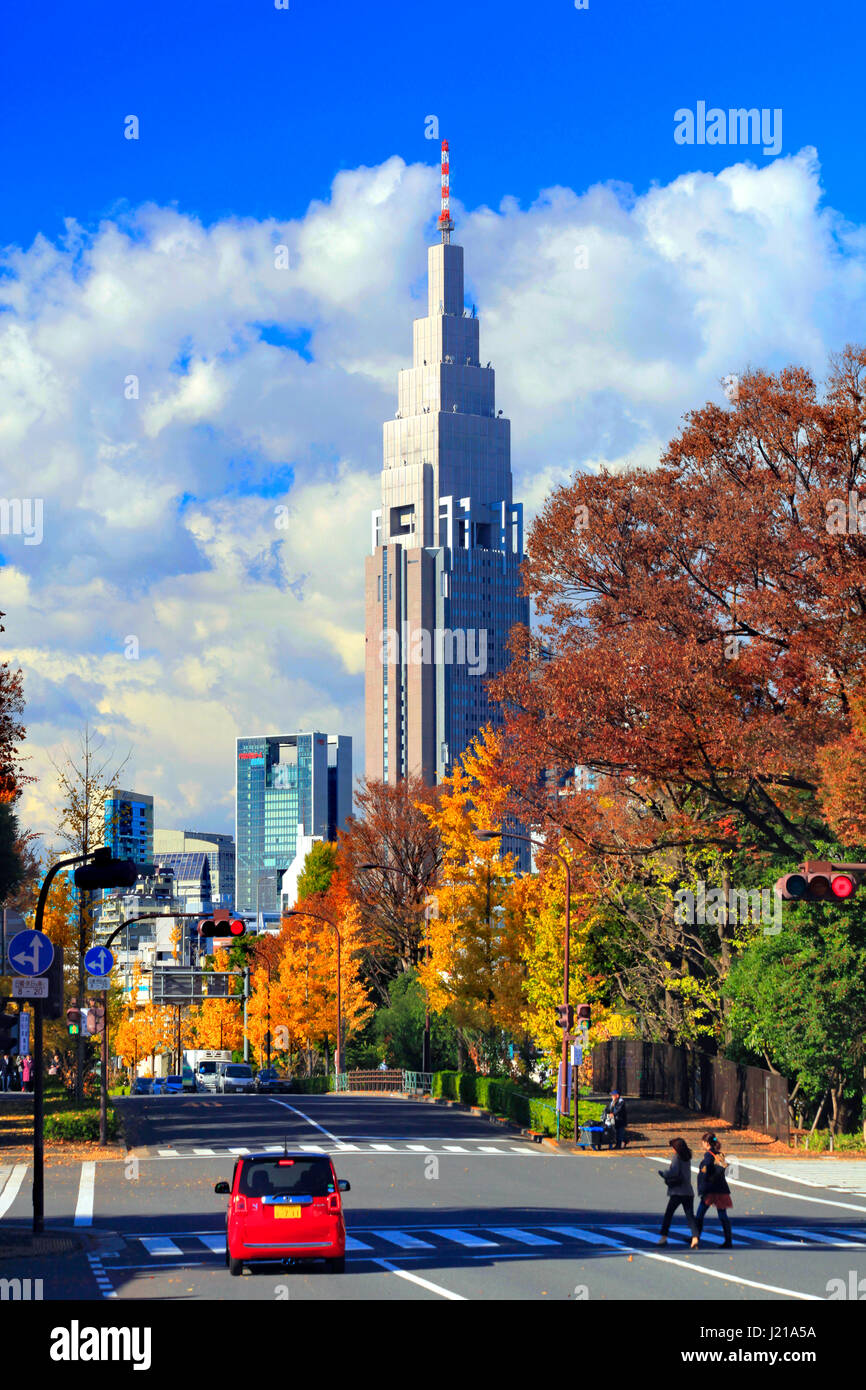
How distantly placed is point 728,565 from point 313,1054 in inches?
2639

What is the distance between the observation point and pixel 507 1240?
72.8 ft

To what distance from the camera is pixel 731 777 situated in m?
37.2

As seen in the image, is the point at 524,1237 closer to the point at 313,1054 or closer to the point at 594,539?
the point at 594,539

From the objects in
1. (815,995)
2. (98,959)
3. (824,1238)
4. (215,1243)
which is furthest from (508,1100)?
(215,1243)

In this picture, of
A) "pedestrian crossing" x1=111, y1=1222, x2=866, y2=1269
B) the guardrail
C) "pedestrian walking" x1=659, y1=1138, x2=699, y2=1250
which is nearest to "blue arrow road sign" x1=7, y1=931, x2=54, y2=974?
"pedestrian crossing" x1=111, y1=1222, x2=866, y2=1269

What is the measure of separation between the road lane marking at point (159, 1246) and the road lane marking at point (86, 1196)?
2.73 metres

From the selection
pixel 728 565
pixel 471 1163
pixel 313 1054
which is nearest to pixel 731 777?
pixel 728 565

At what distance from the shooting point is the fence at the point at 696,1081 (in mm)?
46312

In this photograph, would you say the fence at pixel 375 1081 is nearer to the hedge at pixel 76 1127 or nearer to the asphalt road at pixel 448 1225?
the asphalt road at pixel 448 1225

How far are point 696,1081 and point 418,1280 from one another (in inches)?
1509

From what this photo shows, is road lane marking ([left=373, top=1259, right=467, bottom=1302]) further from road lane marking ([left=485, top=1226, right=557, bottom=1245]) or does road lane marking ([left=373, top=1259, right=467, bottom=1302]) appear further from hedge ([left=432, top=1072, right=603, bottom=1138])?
hedge ([left=432, top=1072, right=603, bottom=1138])

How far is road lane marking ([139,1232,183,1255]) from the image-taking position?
70.3 feet

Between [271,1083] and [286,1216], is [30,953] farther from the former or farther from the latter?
[271,1083]
